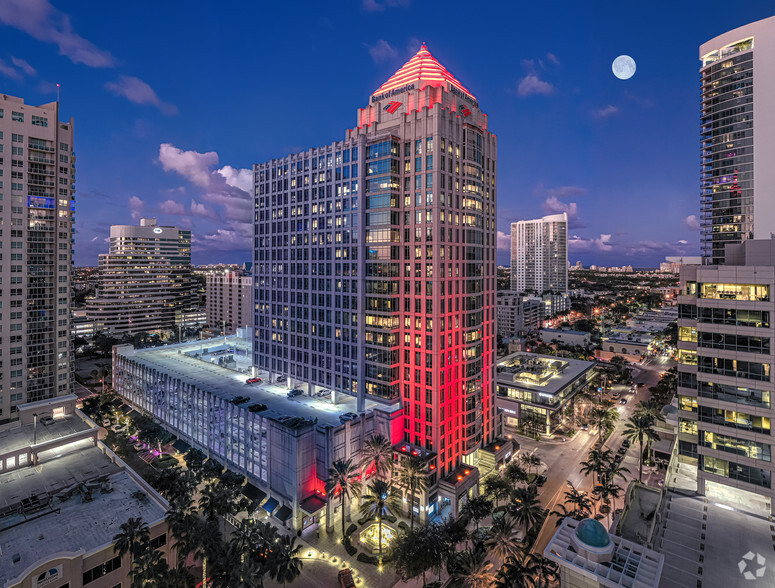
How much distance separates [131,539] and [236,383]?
5453cm

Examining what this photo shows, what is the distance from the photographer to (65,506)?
5347 cm

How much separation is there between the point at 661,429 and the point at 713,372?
46.2 m

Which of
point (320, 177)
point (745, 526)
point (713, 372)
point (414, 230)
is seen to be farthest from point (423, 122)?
point (745, 526)

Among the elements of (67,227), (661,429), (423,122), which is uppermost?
(423,122)

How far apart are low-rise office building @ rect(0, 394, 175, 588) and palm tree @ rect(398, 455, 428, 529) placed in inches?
1429

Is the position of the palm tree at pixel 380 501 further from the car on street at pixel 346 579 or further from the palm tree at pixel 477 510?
the palm tree at pixel 477 510

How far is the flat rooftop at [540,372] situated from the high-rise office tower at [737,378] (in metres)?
52.5

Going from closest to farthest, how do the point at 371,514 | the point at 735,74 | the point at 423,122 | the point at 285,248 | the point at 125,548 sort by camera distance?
the point at 125,548
the point at 371,514
the point at 423,122
the point at 285,248
the point at 735,74

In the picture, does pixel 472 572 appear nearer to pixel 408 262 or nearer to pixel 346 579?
pixel 346 579

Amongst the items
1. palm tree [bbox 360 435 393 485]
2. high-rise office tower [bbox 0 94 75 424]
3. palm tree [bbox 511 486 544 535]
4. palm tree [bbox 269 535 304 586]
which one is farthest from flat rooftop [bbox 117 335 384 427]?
palm tree [bbox 511 486 544 535]

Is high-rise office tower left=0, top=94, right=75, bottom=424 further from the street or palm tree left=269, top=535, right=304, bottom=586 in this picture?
the street

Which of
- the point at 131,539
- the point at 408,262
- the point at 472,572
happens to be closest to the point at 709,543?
the point at 472,572

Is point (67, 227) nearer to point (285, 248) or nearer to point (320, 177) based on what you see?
point (285, 248)

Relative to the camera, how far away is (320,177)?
87.7 meters
